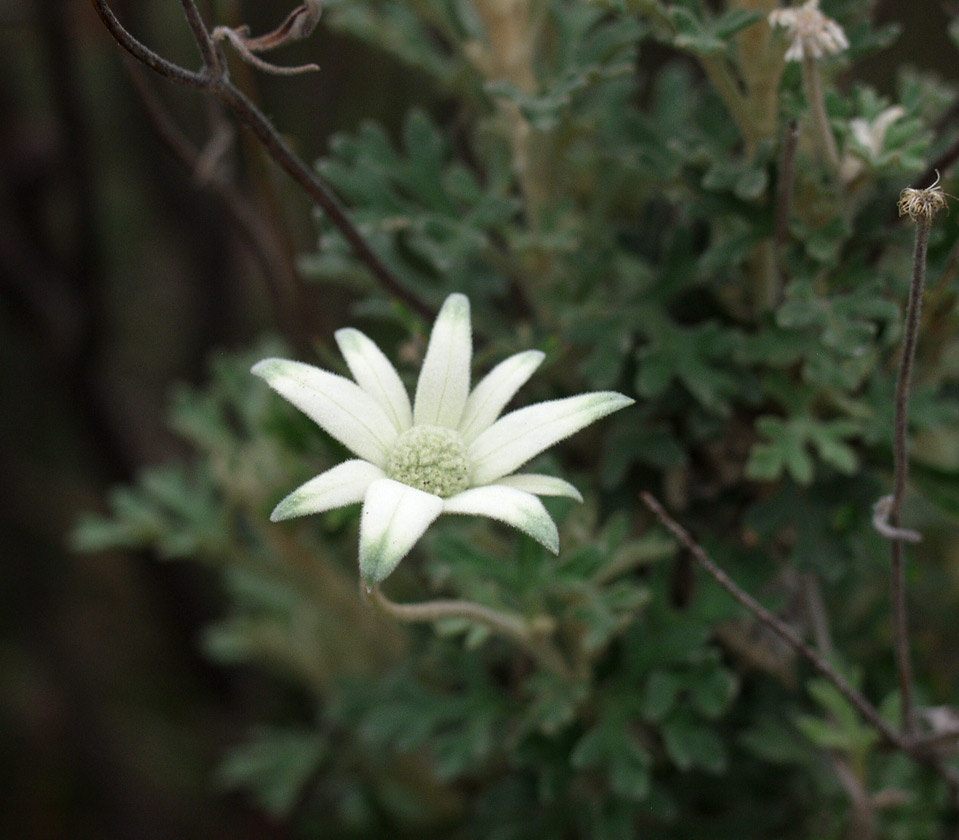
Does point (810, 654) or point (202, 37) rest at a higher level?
point (202, 37)

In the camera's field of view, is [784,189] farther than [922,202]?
Yes

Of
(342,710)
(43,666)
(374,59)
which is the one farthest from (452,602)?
(43,666)

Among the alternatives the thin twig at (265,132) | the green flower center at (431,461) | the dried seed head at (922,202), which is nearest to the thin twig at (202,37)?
the thin twig at (265,132)

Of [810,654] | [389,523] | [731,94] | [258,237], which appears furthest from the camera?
[258,237]

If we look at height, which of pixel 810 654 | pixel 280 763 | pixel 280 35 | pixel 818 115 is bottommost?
pixel 280 763

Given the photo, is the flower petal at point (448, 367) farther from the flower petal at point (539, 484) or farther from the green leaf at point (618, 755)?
the green leaf at point (618, 755)

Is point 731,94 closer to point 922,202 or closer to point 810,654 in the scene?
point 922,202

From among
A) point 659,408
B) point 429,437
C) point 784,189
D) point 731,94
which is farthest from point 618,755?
point 731,94
